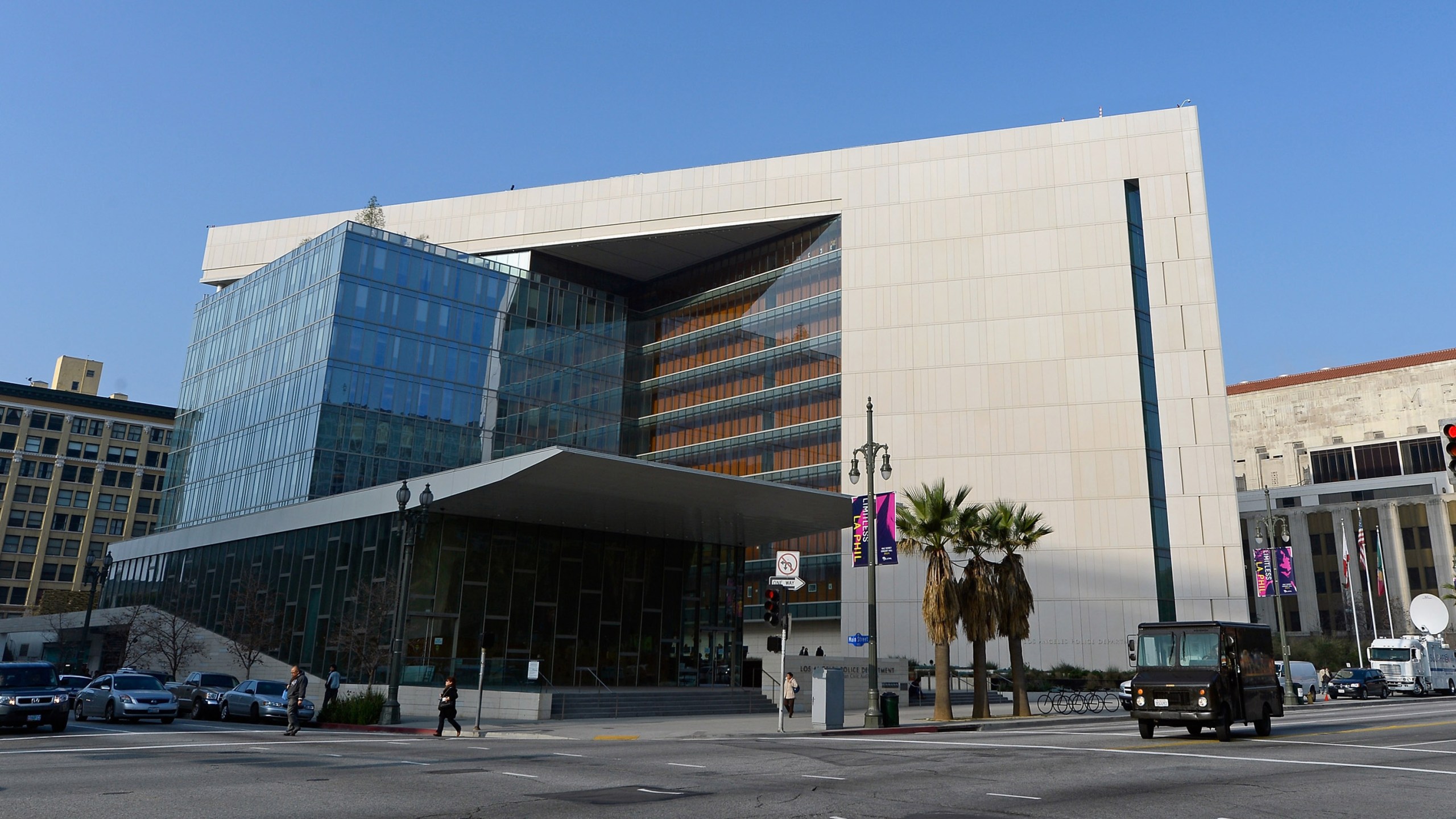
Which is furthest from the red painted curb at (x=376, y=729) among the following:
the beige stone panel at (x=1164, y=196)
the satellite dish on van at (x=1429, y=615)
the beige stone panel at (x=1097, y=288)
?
the satellite dish on van at (x=1429, y=615)

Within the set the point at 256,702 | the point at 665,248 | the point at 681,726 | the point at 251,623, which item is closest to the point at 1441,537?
the point at 665,248

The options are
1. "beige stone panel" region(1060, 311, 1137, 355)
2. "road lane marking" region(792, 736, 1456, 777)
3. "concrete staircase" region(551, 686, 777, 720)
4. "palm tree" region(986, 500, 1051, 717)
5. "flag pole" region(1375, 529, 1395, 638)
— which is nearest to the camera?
"road lane marking" region(792, 736, 1456, 777)

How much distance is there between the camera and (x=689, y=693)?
41.6 metres

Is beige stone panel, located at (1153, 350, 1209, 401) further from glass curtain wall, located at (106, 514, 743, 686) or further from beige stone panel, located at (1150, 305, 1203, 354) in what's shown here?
glass curtain wall, located at (106, 514, 743, 686)

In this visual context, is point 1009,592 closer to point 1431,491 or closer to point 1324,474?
point 1431,491

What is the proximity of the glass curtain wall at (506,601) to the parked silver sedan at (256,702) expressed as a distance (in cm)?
566

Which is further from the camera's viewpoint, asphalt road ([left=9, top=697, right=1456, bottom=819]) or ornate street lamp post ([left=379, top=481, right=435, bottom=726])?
ornate street lamp post ([left=379, top=481, right=435, bottom=726])

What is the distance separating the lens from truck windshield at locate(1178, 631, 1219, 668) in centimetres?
2323

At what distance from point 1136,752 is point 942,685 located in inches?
607

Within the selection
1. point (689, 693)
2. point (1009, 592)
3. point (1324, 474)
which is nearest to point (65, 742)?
point (689, 693)

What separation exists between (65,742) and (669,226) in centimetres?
5967

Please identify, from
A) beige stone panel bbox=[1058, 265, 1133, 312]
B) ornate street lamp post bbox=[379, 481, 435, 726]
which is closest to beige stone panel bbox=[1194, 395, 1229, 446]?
beige stone panel bbox=[1058, 265, 1133, 312]

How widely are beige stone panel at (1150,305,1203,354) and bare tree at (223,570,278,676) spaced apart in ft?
172

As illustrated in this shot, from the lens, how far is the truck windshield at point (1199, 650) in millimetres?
23234
